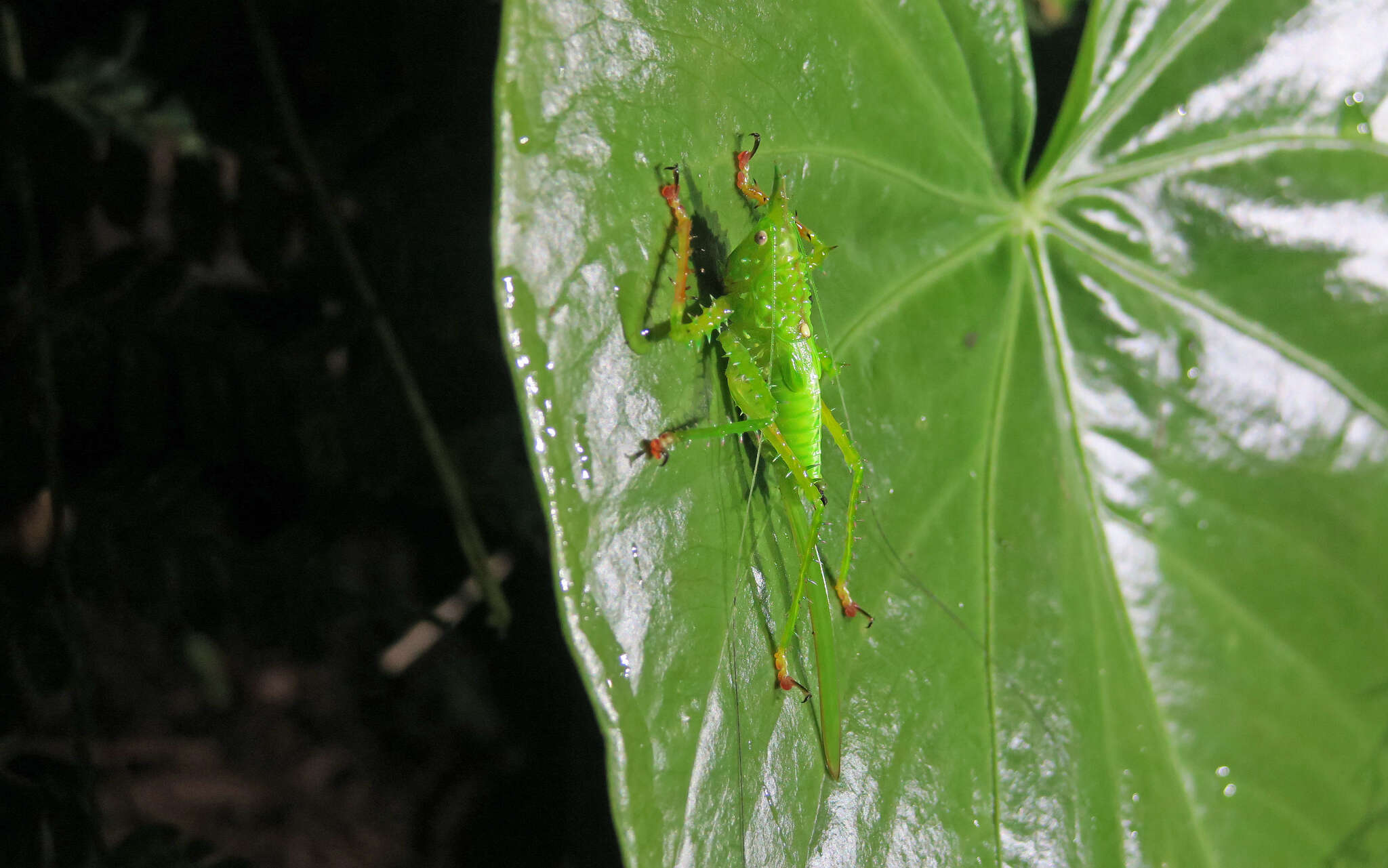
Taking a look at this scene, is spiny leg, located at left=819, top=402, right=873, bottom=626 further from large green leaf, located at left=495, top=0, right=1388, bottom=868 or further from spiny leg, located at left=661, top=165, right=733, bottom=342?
spiny leg, located at left=661, top=165, right=733, bottom=342

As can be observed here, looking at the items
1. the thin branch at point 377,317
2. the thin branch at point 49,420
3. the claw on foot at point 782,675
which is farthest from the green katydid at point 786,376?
the thin branch at point 49,420

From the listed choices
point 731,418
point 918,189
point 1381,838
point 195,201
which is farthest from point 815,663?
point 195,201

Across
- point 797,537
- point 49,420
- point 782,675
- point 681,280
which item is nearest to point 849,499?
point 797,537

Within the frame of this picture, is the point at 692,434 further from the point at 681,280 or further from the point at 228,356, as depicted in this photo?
the point at 228,356

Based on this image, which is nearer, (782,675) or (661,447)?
(661,447)

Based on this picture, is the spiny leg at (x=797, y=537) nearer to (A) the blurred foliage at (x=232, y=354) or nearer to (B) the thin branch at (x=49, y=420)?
(A) the blurred foliage at (x=232, y=354)

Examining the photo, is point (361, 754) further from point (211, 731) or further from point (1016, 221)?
point (1016, 221)

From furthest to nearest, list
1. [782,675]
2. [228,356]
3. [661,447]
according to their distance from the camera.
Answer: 1. [228,356]
2. [782,675]
3. [661,447]
